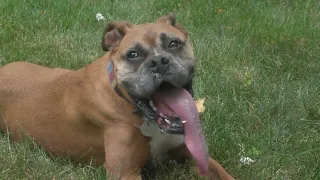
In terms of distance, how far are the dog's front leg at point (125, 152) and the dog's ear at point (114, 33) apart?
0.51 metres

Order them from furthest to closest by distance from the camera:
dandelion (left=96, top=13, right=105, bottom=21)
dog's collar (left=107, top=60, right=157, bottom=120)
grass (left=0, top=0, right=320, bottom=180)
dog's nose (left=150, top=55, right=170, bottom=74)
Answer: dandelion (left=96, top=13, right=105, bottom=21) < grass (left=0, top=0, right=320, bottom=180) < dog's collar (left=107, top=60, right=157, bottom=120) < dog's nose (left=150, top=55, right=170, bottom=74)

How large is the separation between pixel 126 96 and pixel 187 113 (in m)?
0.43

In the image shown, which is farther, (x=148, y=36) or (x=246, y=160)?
(x=246, y=160)

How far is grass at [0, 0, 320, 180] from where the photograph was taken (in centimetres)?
400

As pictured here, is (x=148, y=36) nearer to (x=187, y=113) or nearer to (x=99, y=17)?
(x=187, y=113)

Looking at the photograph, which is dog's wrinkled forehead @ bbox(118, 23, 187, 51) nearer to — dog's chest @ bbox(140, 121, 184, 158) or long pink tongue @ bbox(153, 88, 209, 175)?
long pink tongue @ bbox(153, 88, 209, 175)

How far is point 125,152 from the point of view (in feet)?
12.2

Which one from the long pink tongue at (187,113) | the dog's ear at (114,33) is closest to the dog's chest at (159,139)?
the long pink tongue at (187,113)

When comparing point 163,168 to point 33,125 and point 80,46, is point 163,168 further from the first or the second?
point 80,46

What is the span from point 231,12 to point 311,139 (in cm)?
260

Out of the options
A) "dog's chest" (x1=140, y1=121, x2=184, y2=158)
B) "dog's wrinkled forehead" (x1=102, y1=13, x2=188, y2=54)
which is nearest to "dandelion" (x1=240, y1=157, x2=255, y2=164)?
"dog's chest" (x1=140, y1=121, x2=184, y2=158)

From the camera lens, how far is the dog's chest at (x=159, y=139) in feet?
12.1

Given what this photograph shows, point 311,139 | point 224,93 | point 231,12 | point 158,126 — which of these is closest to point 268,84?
point 224,93

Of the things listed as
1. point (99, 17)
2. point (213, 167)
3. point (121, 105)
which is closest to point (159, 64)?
point (121, 105)
